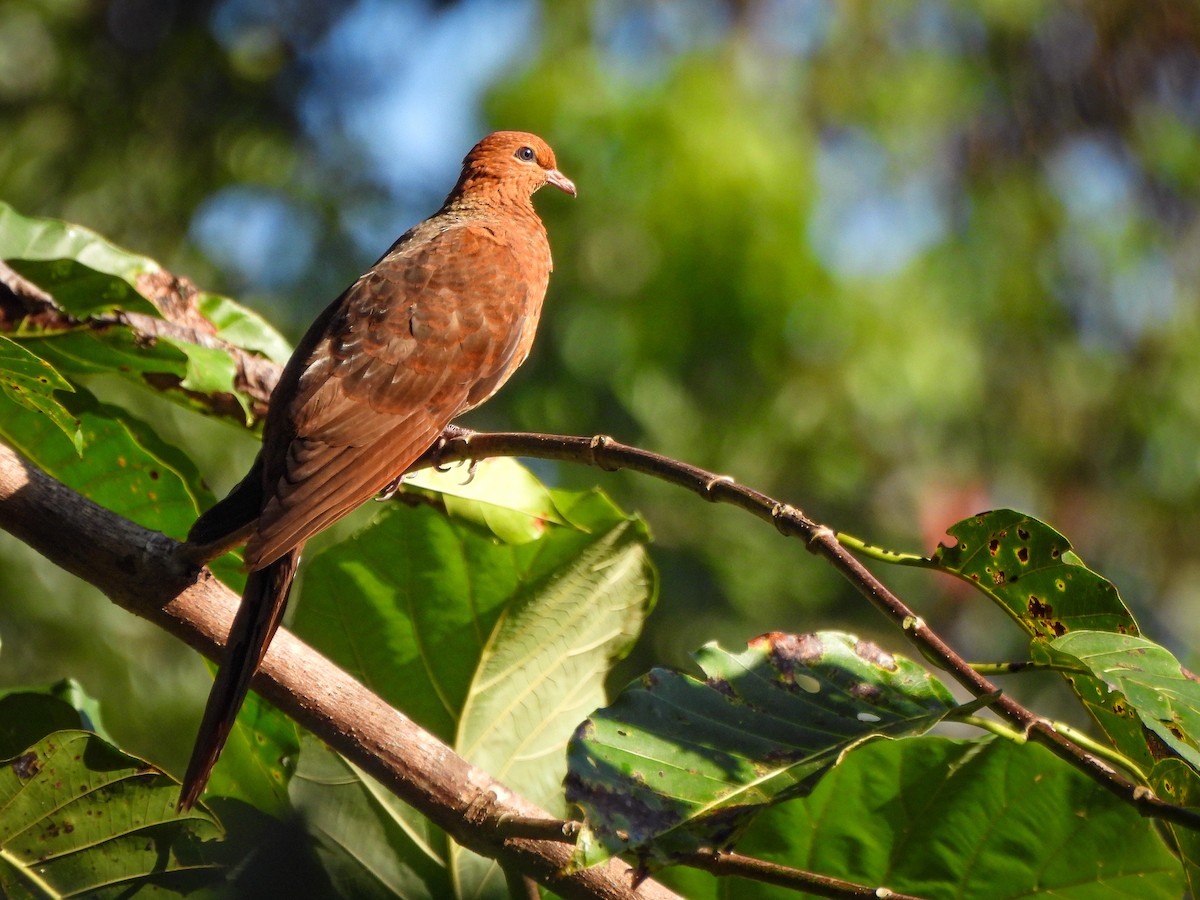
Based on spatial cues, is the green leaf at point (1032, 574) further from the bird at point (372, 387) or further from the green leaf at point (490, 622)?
the bird at point (372, 387)

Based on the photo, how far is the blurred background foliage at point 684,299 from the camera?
21.4ft

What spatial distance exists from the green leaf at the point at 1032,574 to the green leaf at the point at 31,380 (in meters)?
1.29

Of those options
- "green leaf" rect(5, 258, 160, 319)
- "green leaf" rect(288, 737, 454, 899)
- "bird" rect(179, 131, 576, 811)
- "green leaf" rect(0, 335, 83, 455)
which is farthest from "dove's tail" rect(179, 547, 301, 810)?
"green leaf" rect(5, 258, 160, 319)

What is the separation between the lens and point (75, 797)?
1.80m

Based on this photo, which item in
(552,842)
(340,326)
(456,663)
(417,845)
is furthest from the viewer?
(340,326)

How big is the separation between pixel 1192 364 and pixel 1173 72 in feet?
9.76

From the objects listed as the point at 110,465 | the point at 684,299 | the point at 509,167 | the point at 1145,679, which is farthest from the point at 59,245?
the point at 684,299

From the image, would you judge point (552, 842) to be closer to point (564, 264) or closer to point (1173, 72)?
point (564, 264)

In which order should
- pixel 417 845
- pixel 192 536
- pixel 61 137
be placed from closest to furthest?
1. pixel 192 536
2. pixel 417 845
3. pixel 61 137

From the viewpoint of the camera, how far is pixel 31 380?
1798 millimetres

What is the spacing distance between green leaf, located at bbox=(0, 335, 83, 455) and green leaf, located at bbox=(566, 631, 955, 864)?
89 cm

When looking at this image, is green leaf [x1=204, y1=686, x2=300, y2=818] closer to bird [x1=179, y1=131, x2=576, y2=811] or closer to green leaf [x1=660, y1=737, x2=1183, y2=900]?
bird [x1=179, y1=131, x2=576, y2=811]

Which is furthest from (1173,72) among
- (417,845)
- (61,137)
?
(417,845)

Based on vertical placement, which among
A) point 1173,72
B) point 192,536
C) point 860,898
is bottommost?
point 860,898
